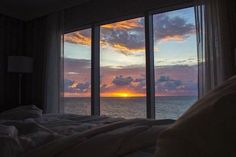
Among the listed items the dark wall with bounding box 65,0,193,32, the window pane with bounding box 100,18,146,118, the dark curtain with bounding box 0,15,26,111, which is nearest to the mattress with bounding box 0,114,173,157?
the dark wall with bounding box 65,0,193,32

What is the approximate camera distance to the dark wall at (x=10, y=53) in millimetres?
4578

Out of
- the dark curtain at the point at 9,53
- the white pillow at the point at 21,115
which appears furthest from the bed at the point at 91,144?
the dark curtain at the point at 9,53

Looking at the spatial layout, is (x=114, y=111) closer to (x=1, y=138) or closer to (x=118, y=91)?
(x=118, y=91)

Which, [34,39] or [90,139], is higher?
[34,39]

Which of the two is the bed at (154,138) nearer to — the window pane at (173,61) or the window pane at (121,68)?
the window pane at (173,61)

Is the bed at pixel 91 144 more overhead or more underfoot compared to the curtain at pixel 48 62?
more underfoot

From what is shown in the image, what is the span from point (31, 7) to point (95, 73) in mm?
1767

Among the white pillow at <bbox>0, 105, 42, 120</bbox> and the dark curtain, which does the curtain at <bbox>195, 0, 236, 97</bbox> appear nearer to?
the white pillow at <bbox>0, 105, 42, 120</bbox>

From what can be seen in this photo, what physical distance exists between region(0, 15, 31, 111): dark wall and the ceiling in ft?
0.53

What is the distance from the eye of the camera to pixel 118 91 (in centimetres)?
430

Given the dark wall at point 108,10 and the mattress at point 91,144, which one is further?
the dark wall at point 108,10

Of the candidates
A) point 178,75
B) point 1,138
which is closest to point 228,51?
point 178,75

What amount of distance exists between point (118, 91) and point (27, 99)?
1933 millimetres

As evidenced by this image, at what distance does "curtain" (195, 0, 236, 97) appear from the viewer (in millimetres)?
2854
